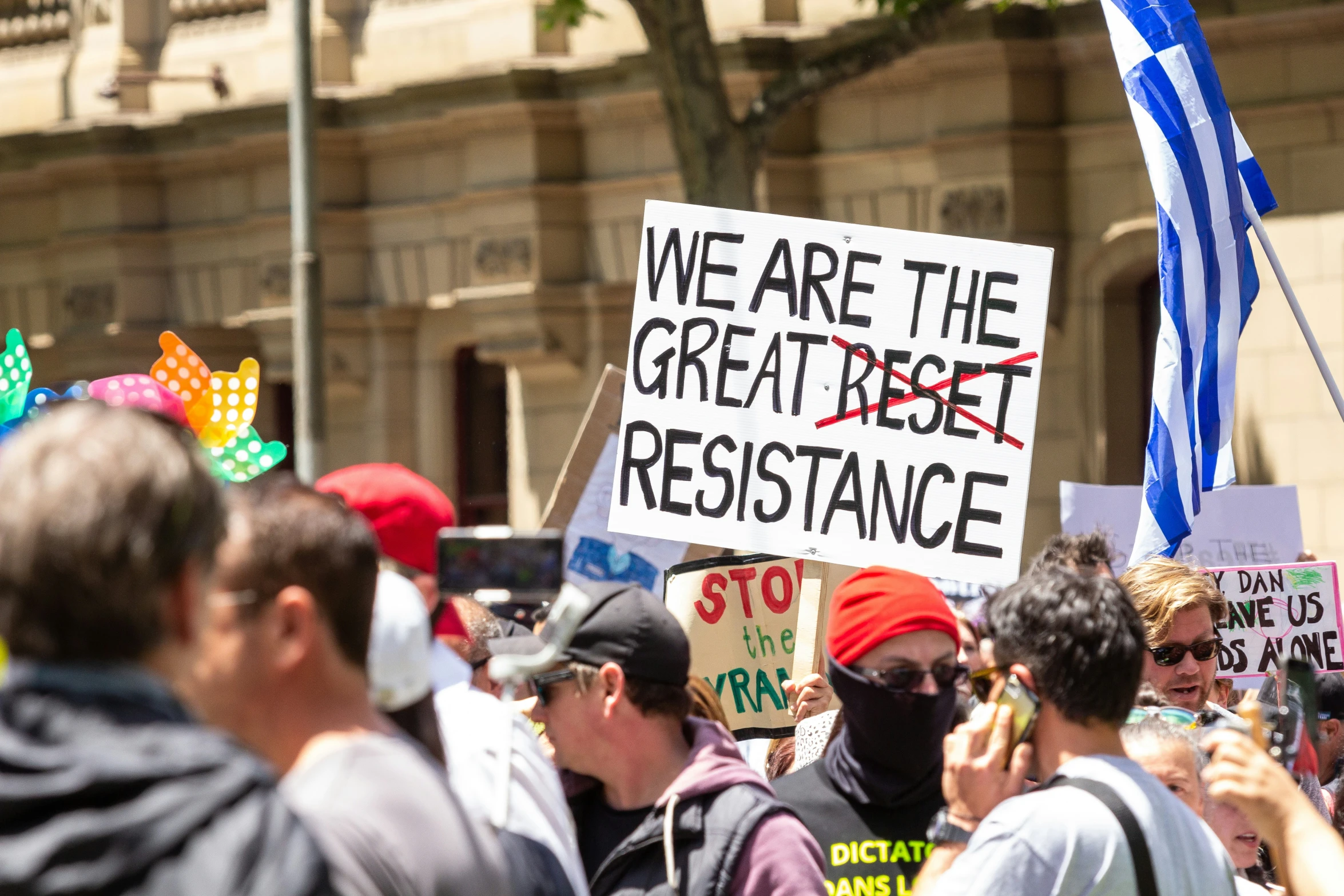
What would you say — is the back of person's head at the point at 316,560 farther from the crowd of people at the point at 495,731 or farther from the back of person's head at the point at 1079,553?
the back of person's head at the point at 1079,553

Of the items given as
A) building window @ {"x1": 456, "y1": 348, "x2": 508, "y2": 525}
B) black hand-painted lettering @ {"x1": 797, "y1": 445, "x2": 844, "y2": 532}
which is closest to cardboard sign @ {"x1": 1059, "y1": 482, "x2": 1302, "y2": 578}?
black hand-painted lettering @ {"x1": 797, "y1": 445, "x2": 844, "y2": 532}

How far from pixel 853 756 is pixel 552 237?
1150 cm

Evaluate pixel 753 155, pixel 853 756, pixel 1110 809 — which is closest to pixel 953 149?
pixel 753 155

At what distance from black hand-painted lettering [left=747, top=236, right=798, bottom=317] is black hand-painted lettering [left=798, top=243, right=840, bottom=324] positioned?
0.08 feet

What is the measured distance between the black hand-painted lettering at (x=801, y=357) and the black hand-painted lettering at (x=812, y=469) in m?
0.14

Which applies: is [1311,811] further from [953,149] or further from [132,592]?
[953,149]

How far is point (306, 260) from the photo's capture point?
1321cm

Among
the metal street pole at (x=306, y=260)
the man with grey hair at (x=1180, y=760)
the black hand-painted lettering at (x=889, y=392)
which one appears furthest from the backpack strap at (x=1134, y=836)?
the metal street pole at (x=306, y=260)

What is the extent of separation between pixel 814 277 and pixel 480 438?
1080 centimetres

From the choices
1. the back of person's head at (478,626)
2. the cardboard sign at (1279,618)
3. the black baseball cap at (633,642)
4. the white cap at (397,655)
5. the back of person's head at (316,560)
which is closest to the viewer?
the back of person's head at (316,560)

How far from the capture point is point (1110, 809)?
3029 mm

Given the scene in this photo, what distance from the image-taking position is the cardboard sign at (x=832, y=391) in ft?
18.9

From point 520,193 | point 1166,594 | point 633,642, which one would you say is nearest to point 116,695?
point 633,642

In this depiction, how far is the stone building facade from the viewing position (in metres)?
12.1
